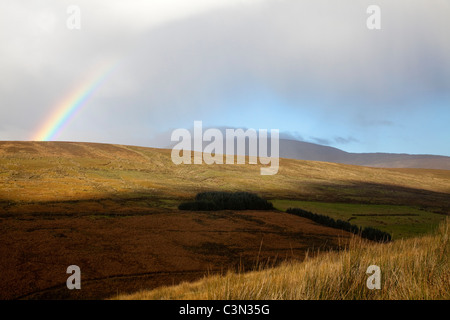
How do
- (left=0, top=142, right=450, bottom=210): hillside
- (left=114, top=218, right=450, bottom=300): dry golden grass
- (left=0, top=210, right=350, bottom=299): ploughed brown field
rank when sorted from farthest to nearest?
(left=0, top=142, right=450, bottom=210): hillside < (left=0, top=210, right=350, bottom=299): ploughed brown field < (left=114, top=218, right=450, bottom=300): dry golden grass

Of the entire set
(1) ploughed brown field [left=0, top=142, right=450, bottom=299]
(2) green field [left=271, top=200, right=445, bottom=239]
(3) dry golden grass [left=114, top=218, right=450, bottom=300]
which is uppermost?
(3) dry golden grass [left=114, top=218, right=450, bottom=300]

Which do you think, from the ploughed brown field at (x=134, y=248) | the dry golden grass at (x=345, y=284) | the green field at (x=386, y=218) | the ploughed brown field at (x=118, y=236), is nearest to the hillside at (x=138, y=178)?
the ploughed brown field at (x=118, y=236)

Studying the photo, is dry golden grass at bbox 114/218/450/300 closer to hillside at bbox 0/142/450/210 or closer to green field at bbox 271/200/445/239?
green field at bbox 271/200/445/239

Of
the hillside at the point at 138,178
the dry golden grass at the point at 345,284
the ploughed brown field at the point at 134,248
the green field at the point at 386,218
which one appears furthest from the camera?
the hillside at the point at 138,178

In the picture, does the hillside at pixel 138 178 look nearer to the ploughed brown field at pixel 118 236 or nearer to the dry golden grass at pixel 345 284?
the ploughed brown field at pixel 118 236

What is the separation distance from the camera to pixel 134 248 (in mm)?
11648

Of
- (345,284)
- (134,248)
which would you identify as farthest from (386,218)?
(345,284)

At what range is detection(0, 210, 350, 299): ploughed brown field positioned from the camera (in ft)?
27.4

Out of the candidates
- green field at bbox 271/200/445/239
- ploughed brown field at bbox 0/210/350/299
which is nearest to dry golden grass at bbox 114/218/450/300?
ploughed brown field at bbox 0/210/350/299

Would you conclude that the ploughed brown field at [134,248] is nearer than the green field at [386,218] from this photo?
Yes

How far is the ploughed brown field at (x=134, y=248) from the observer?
8359mm
